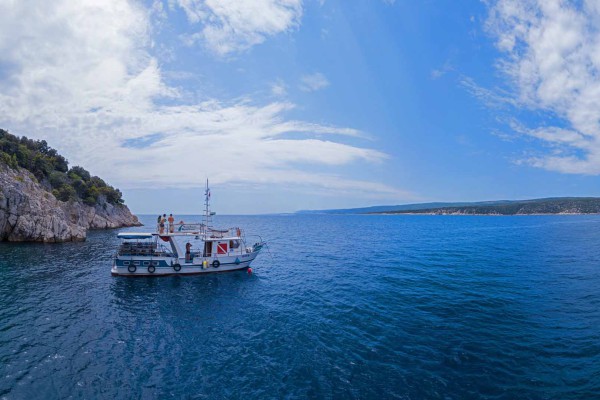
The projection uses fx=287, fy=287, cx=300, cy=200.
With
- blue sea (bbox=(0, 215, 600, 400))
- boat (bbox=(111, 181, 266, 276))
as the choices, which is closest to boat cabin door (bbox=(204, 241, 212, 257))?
boat (bbox=(111, 181, 266, 276))

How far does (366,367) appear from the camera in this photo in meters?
14.9

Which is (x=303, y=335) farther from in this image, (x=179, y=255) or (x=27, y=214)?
(x=27, y=214)

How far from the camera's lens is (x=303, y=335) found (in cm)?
1908

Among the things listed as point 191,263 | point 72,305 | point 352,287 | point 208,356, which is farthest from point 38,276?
point 352,287

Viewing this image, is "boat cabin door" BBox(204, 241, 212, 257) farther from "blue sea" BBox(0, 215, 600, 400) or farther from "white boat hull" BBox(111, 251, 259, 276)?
"blue sea" BBox(0, 215, 600, 400)

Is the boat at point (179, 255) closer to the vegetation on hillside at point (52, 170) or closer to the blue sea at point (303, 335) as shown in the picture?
the blue sea at point (303, 335)

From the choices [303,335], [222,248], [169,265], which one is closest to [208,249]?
[222,248]

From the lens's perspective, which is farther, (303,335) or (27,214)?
(27,214)

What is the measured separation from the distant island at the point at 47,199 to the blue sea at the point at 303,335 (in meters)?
20.9

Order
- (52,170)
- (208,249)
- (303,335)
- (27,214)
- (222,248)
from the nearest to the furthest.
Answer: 1. (303,335)
2. (208,249)
3. (222,248)
4. (27,214)
5. (52,170)

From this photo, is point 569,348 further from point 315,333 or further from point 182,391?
point 182,391

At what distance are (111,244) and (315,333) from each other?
55512mm

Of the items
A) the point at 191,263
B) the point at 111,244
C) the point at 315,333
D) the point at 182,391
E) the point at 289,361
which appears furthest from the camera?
the point at 111,244

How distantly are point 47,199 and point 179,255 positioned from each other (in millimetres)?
43745
